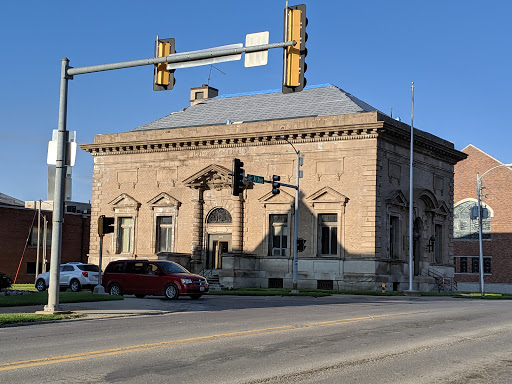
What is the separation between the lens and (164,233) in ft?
171

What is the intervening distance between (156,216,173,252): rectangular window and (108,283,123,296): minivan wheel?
1993 centimetres

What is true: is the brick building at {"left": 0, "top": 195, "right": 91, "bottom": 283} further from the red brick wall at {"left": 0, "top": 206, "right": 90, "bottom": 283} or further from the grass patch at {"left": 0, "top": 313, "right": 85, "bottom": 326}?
the grass patch at {"left": 0, "top": 313, "right": 85, "bottom": 326}

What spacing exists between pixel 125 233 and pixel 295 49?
40707 millimetres

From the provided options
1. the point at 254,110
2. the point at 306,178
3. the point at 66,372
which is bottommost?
the point at 66,372

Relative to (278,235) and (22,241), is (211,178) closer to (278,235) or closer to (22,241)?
(278,235)

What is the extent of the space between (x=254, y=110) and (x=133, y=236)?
1288 cm

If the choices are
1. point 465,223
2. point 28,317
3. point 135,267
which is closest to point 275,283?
point 135,267

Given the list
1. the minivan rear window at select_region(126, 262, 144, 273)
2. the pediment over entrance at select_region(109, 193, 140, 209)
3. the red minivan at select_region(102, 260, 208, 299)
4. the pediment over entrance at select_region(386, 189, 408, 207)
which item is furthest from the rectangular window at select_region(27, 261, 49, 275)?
the minivan rear window at select_region(126, 262, 144, 273)

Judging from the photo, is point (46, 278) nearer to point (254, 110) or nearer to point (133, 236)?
point (133, 236)

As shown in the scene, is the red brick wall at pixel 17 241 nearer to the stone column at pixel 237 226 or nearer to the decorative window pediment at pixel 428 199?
the stone column at pixel 237 226

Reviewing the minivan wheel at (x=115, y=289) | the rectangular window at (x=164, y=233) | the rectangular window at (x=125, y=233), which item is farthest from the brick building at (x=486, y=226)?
the minivan wheel at (x=115, y=289)

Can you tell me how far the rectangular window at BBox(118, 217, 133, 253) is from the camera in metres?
53.6

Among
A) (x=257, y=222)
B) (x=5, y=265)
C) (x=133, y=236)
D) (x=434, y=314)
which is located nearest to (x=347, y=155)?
(x=257, y=222)

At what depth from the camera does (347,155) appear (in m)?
45.8
